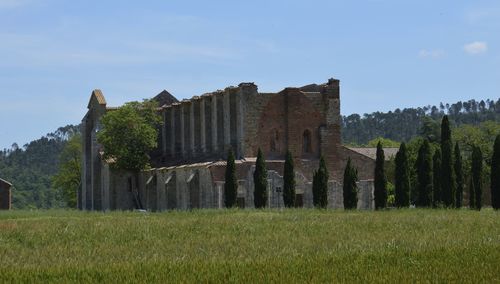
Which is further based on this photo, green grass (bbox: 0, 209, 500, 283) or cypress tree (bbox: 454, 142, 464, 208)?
cypress tree (bbox: 454, 142, 464, 208)

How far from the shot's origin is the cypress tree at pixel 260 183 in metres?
57.7

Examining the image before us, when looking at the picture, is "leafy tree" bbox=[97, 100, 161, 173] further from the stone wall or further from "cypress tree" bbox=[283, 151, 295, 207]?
"cypress tree" bbox=[283, 151, 295, 207]

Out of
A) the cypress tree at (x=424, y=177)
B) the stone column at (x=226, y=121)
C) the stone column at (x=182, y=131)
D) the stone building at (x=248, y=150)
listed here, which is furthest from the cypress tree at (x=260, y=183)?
the stone column at (x=182, y=131)

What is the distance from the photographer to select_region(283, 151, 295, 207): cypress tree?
5794cm

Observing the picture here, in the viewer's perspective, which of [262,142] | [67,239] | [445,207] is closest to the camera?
[67,239]

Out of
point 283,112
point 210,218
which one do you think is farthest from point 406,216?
point 283,112

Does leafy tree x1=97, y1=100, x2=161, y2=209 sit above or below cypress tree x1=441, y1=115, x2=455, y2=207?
above

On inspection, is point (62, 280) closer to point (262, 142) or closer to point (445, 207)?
point (445, 207)

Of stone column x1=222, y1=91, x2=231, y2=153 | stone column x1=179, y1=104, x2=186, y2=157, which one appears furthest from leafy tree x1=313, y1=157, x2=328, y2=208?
stone column x1=179, y1=104, x2=186, y2=157

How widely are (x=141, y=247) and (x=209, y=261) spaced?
7.76 meters

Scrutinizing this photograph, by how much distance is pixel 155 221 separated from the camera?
42562 millimetres

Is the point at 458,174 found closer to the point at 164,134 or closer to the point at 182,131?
the point at 182,131

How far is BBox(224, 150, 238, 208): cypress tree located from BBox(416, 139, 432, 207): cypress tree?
35.8ft

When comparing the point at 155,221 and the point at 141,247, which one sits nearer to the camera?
the point at 141,247
